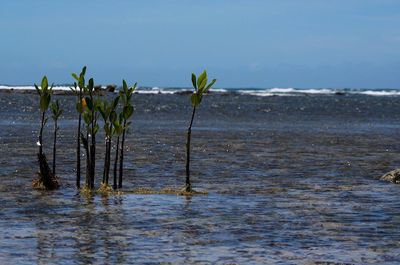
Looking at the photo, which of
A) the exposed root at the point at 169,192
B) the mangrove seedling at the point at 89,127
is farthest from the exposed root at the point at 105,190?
the exposed root at the point at 169,192

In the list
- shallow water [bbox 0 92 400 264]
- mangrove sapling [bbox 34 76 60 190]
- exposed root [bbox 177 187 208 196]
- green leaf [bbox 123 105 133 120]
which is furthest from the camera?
exposed root [bbox 177 187 208 196]

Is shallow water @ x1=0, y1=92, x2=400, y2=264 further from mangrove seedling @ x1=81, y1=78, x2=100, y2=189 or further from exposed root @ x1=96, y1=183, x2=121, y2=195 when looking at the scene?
mangrove seedling @ x1=81, y1=78, x2=100, y2=189

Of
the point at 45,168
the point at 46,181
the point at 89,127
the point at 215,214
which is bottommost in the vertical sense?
the point at 215,214

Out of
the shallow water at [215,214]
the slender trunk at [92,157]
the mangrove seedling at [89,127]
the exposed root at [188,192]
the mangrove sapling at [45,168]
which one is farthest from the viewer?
the exposed root at [188,192]

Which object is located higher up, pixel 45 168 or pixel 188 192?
pixel 45 168

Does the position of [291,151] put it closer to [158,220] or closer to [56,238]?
[158,220]

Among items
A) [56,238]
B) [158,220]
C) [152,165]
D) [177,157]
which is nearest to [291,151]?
[177,157]

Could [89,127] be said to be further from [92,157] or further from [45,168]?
[45,168]

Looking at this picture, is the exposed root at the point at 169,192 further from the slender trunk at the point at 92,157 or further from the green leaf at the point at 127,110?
the green leaf at the point at 127,110

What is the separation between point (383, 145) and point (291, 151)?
27.7 feet

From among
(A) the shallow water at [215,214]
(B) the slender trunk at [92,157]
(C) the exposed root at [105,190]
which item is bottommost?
(A) the shallow water at [215,214]

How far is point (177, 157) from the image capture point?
4066 cm

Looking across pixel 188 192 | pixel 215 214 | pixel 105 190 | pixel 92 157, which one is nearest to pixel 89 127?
pixel 92 157

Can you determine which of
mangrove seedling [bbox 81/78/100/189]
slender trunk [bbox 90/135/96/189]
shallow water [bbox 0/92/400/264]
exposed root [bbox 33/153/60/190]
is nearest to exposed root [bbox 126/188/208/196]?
shallow water [bbox 0/92/400/264]
